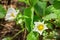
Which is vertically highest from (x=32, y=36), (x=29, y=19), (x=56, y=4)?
(x=56, y=4)

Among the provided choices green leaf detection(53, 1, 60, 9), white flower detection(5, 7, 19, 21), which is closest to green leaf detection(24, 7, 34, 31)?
white flower detection(5, 7, 19, 21)

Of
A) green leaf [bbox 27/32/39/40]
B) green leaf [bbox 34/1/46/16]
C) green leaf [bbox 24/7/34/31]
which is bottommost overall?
green leaf [bbox 27/32/39/40]

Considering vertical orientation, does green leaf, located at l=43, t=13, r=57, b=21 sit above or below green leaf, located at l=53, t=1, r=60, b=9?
below

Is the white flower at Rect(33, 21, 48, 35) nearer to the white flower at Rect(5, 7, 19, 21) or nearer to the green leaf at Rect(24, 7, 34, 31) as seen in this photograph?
the green leaf at Rect(24, 7, 34, 31)

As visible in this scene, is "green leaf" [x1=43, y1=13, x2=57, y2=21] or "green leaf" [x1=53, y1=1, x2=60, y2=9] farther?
"green leaf" [x1=53, y1=1, x2=60, y2=9]

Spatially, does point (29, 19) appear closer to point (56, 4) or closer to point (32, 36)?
point (32, 36)

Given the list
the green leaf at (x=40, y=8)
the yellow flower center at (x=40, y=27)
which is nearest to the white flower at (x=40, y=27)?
the yellow flower center at (x=40, y=27)

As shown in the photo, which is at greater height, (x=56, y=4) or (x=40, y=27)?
(x=56, y=4)

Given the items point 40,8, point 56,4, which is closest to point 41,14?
point 40,8

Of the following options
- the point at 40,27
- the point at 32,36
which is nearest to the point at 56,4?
the point at 40,27

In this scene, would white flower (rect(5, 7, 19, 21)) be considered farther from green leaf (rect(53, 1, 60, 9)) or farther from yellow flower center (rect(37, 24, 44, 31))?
green leaf (rect(53, 1, 60, 9))

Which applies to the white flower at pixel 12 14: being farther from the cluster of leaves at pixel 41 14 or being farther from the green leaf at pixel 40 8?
Result: the green leaf at pixel 40 8

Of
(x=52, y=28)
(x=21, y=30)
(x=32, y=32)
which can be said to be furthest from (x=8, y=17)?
(x=52, y=28)

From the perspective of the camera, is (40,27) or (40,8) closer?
(40,27)
